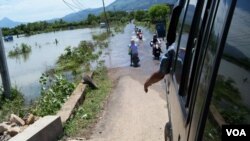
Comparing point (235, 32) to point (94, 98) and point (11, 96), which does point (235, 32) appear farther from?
point (11, 96)

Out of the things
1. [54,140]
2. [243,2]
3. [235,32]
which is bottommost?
[54,140]

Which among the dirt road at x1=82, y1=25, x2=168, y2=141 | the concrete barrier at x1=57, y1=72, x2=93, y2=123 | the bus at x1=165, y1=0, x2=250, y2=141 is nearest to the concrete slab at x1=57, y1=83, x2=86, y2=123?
the concrete barrier at x1=57, y1=72, x2=93, y2=123

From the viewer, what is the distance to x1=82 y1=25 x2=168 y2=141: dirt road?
8.12 meters

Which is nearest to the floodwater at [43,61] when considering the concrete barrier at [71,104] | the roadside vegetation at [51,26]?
the concrete barrier at [71,104]

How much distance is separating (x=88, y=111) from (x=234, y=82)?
359 inches

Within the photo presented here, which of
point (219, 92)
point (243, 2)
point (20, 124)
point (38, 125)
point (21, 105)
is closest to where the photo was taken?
point (243, 2)

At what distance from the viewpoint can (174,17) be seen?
445 cm

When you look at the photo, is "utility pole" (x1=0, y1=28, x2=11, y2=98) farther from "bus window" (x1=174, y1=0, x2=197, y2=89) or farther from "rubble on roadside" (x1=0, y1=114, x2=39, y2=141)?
"bus window" (x1=174, y1=0, x2=197, y2=89)

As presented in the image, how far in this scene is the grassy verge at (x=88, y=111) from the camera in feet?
28.7

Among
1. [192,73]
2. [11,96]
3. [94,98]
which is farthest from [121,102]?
[192,73]

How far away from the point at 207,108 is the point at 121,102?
10061 mm

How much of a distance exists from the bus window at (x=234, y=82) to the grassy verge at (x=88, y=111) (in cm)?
709

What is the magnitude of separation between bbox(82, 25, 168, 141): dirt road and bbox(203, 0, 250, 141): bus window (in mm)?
6005

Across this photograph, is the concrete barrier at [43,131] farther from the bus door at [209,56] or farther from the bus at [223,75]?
the bus at [223,75]
